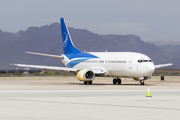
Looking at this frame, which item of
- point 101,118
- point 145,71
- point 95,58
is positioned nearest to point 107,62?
point 95,58

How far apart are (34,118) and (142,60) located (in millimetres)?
33865

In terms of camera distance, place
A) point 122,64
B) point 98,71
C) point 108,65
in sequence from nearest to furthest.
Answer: point 122,64, point 108,65, point 98,71

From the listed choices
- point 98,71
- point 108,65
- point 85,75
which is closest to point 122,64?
point 108,65

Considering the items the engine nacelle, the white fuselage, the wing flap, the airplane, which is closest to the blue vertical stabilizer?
the airplane

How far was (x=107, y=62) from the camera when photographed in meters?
54.0

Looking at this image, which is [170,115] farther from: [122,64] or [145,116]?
[122,64]

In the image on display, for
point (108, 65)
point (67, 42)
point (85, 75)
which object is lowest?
point (85, 75)

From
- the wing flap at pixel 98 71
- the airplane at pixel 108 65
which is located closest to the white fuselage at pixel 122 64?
the airplane at pixel 108 65

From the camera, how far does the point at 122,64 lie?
5166 centimetres

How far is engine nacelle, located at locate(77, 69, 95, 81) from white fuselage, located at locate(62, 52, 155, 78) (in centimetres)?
187

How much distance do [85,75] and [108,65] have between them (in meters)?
3.50

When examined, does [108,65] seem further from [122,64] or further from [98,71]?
[122,64]

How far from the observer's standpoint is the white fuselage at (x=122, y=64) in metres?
49.6

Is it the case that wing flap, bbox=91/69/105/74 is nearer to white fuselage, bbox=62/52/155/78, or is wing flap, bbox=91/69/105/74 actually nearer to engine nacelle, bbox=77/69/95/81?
white fuselage, bbox=62/52/155/78
